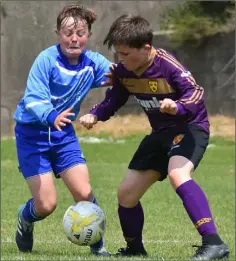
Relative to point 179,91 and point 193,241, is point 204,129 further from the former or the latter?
point 193,241

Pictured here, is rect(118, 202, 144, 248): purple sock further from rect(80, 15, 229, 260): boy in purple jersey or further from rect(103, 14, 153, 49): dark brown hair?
rect(103, 14, 153, 49): dark brown hair

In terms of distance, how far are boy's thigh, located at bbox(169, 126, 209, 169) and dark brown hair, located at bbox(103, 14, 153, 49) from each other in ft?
2.26

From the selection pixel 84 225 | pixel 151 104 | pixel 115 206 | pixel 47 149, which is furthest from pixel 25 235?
pixel 115 206

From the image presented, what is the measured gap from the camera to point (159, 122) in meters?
5.77

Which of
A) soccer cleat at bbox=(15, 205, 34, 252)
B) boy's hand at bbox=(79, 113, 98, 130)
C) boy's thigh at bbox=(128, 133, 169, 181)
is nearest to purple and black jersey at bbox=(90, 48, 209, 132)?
boy's thigh at bbox=(128, 133, 169, 181)

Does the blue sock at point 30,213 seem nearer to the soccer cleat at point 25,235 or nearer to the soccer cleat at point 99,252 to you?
the soccer cleat at point 25,235

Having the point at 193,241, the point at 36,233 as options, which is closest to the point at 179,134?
the point at 193,241

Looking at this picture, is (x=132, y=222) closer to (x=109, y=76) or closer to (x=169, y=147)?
(x=169, y=147)

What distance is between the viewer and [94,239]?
5.83 meters

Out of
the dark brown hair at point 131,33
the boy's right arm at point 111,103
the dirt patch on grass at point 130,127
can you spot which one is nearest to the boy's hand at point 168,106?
the dark brown hair at point 131,33

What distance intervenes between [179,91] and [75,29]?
3.36 feet

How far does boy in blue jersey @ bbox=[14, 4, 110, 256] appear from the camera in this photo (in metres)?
6.09

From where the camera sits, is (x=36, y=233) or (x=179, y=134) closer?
(x=179, y=134)

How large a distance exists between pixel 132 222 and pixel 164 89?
110 cm
